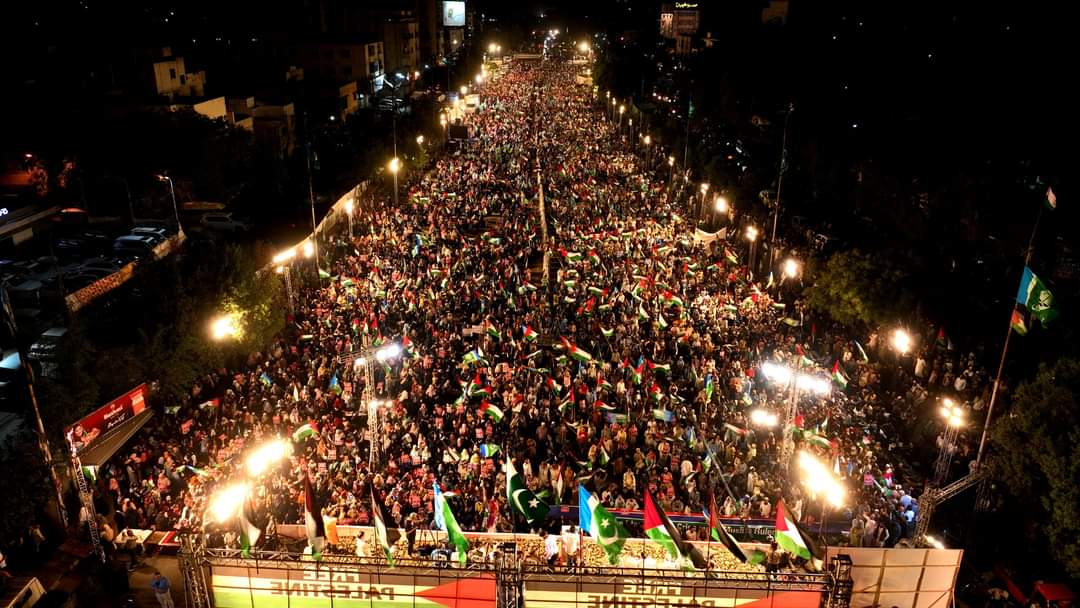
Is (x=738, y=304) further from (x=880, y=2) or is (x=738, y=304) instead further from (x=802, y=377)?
(x=880, y=2)

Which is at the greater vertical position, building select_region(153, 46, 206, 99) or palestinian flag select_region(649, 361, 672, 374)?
building select_region(153, 46, 206, 99)

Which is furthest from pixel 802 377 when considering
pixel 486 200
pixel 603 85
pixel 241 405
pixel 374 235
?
pixel 603 85

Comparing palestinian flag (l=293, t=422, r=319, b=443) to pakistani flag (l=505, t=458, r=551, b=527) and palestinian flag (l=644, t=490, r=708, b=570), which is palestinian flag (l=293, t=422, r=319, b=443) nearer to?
pakistani flag (l=505, t=458, r=551, b=527)

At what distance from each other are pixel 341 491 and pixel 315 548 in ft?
12.8

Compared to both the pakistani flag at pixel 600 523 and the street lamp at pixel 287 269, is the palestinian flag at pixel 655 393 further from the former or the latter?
the street lamp at pixel 287 269

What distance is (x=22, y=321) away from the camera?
71.7 ft

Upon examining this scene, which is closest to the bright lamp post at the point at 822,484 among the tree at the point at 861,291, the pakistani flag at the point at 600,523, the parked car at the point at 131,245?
the pakistani flag at the point at 600,523

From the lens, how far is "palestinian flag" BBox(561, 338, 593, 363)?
2038 centimetres

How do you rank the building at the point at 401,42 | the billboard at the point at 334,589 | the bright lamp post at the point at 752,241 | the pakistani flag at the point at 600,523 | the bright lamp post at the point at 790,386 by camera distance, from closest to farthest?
the pakistani flag at the point at 600,523, the billboard at the point at 334,589, the bright lamp post at the point at 790,386, the bright lamp post at the point at 752,241, the building at the point at 401,42

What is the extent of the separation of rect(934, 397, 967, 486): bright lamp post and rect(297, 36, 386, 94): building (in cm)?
6928

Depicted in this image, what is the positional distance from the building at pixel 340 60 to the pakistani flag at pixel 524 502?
231ft

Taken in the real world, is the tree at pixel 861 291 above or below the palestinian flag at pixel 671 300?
above

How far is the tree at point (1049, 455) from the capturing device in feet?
42.4

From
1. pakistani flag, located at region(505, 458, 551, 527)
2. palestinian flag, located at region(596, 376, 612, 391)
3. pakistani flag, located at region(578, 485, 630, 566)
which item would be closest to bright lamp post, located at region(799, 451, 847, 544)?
pakistani flag, located at region(578, 485, 630, 566)
